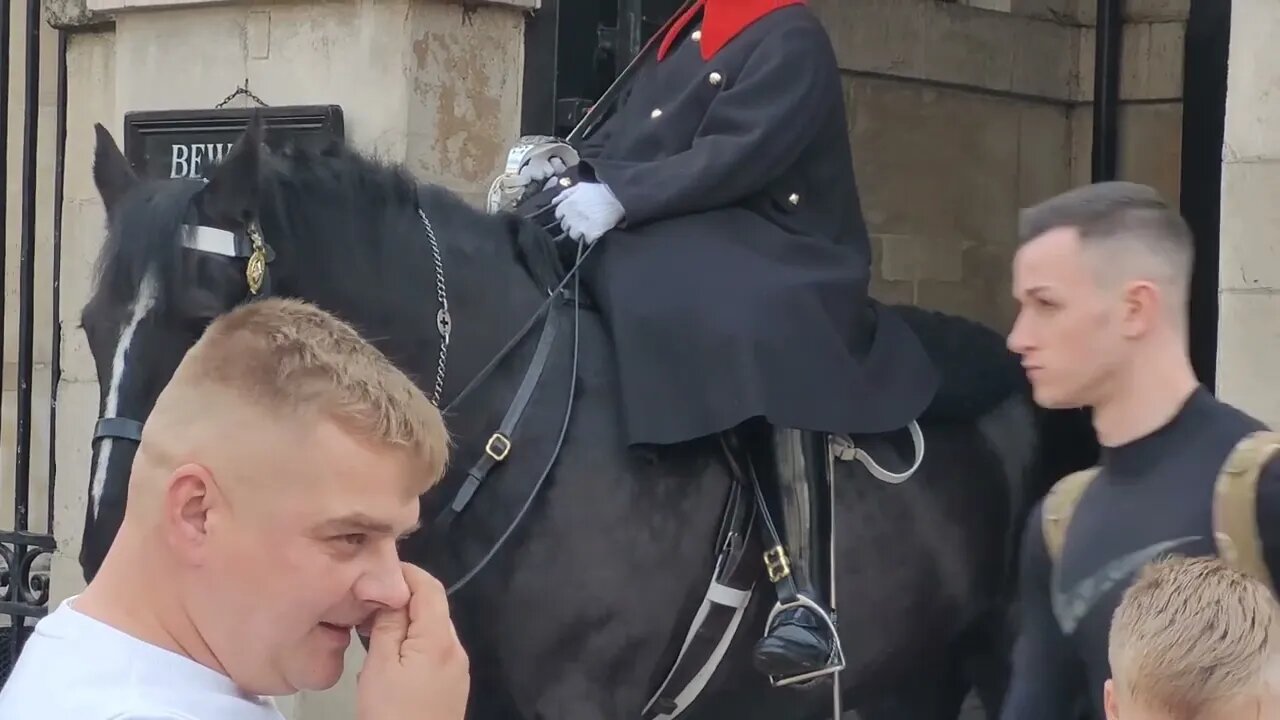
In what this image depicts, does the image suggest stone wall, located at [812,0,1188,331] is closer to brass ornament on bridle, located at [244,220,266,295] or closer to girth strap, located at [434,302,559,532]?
girth strap, located at [434,302,559,532]

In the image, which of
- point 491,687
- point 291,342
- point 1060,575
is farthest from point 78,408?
point 291,342

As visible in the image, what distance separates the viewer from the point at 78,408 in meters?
5.79

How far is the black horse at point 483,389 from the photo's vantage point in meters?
3.35

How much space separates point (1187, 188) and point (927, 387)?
3.10 metres

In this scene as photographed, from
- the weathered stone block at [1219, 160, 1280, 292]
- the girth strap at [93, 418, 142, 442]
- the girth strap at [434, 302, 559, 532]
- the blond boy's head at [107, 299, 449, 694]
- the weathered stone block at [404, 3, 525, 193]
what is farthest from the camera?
the weathered stone block at [404, 3, 525, 193]

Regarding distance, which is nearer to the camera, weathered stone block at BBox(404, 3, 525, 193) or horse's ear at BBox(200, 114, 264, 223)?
horse's ear at BBox(200, 114, 264, 223)

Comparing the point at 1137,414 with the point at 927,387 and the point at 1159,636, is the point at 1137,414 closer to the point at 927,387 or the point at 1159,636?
the point at 1159,636

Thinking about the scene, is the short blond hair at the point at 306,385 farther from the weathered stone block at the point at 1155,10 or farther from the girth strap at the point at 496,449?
the weathered stone block at the point at 1155,10

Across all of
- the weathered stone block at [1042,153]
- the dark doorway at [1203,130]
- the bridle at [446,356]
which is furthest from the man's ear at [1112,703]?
the weathered stone block at [1042,153]

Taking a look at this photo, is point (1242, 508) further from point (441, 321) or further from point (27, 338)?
point (27, 338)

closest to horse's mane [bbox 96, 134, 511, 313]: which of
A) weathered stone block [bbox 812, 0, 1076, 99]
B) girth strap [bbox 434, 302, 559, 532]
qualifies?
girth strap [bbox 434, 302, 559, 532]

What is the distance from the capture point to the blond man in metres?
1.54

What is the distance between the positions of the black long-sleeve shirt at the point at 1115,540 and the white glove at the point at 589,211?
1402mm

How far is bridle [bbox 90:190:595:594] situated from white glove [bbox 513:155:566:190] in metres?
0.33
